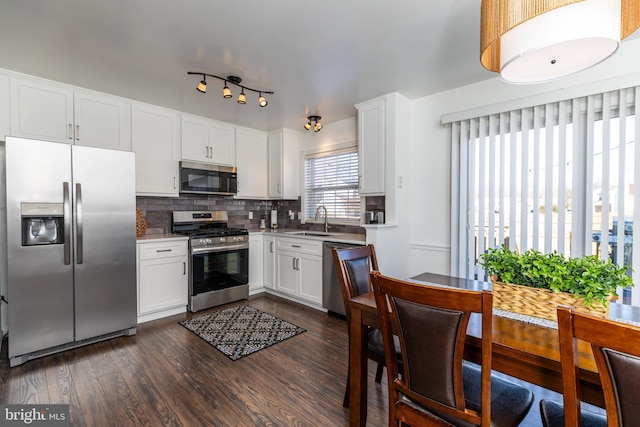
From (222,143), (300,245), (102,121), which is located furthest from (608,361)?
(222,143)

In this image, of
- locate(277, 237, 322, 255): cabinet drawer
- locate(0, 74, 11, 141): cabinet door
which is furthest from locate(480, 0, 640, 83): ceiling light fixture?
locate(0, 74, 11, 141): cabinet door

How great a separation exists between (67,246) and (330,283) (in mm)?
2502

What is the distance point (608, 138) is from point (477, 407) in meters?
2.39

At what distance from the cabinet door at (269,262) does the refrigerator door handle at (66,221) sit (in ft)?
7.36

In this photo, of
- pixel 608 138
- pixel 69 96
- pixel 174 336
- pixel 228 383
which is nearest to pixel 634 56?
pixel 608 138

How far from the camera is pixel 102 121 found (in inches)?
126

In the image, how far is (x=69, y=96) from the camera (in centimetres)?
300

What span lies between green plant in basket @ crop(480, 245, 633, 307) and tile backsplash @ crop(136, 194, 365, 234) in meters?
2.61

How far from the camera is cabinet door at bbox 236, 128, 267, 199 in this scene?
4.46m

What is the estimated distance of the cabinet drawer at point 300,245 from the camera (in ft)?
11.8

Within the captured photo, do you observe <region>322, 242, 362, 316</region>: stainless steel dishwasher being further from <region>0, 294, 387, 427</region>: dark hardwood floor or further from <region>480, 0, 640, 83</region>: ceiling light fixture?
<region>480, 0, 640, 83</region>: ceiling light fixture

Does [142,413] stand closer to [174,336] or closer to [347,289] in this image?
[174,336]

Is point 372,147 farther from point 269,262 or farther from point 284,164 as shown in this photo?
point 269,262

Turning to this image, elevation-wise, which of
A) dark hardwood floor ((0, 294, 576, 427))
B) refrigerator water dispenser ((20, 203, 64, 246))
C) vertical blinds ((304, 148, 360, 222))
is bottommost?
dark hardwood floor ((0, 294, 576, 427))
